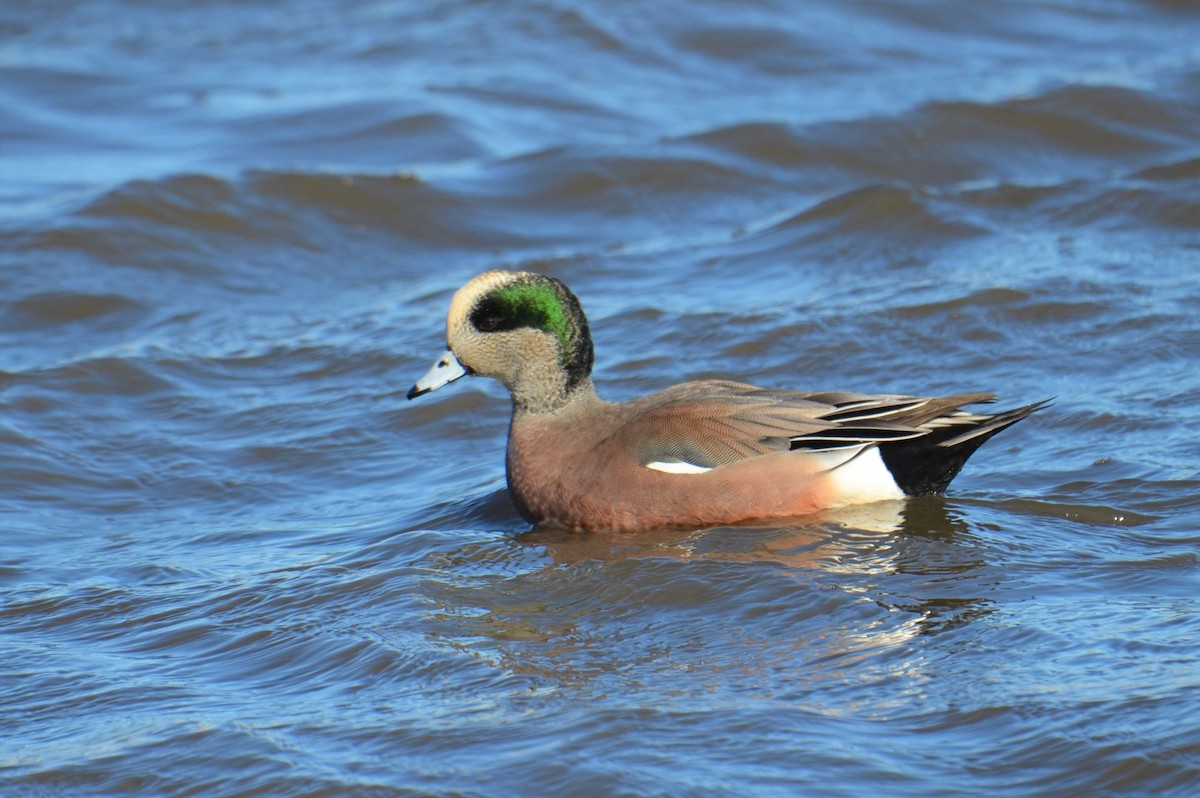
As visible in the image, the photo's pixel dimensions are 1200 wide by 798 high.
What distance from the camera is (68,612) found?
5.54 metres

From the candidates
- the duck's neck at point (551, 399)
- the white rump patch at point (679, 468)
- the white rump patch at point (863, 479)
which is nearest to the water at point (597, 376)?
the white rump patch at point (863, 479)

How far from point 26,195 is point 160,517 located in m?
4.86

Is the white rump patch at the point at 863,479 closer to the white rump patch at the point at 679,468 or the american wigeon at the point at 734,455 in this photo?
the american wigeon at the point at 734,455

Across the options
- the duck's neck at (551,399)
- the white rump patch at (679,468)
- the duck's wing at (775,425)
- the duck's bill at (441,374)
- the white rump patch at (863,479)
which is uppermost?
the duck's bill at (441,374)

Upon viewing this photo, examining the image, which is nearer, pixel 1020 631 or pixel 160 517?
pixel 1020 631

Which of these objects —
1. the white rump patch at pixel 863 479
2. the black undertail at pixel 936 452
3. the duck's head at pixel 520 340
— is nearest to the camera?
the black undertail at pixel 936 452

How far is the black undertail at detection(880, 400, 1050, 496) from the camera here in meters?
5.74

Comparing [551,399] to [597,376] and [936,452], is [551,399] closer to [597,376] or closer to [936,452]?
[936,452]

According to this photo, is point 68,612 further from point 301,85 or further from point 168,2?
point 168,2

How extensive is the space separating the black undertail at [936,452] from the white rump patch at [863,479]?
3 cm

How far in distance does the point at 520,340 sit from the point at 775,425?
1090mm

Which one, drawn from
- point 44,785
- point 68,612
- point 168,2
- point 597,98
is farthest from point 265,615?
point 168,2

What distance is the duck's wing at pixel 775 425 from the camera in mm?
5770

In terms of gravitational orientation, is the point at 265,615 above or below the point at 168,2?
below
